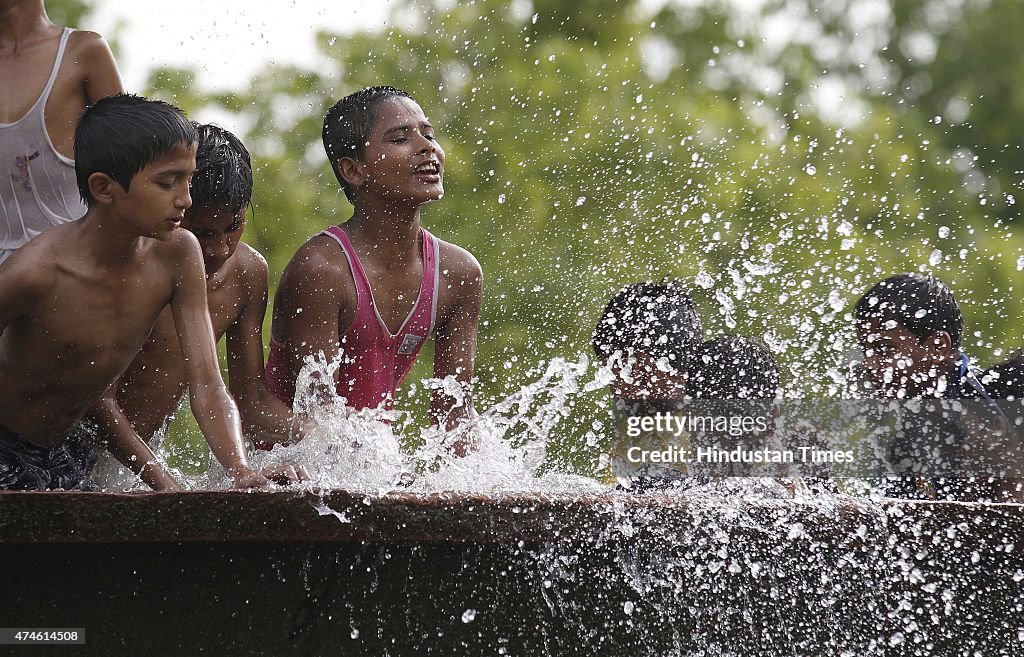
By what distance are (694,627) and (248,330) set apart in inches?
73.4

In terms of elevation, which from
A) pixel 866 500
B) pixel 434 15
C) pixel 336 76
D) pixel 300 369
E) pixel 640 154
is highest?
pixel 434 15

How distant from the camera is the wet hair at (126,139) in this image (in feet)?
8.70

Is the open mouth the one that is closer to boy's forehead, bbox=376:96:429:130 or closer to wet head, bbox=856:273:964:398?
boy's forehead, bbox=376:96:429:130

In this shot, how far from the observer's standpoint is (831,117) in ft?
44.7

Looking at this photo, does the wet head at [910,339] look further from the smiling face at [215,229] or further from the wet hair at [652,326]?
the smiling face at [215,229]

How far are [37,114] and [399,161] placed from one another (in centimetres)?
109

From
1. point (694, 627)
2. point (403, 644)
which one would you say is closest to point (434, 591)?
point (403, 644)

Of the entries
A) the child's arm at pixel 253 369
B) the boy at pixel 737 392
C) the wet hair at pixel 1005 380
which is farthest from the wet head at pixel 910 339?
the child's arm at pixel 253 369

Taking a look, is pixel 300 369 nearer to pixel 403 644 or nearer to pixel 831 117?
pixel 403 644

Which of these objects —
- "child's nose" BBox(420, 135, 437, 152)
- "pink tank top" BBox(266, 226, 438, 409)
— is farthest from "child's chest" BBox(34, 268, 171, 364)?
"child's nose" BBox(420, 135, 437, 152)

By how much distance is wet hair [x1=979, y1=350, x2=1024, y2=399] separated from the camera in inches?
157

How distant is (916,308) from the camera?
4.27m

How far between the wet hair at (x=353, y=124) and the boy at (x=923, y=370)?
77.4 inches

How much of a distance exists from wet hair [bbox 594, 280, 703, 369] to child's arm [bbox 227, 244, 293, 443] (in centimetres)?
169
